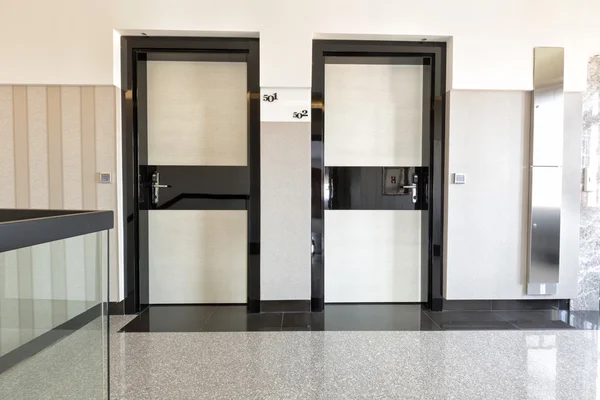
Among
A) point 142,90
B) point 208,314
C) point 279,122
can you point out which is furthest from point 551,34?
point 208,314

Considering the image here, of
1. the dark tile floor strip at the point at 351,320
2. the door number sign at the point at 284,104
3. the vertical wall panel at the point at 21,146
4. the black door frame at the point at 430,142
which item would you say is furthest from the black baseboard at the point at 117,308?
the door number sign at the point at 284,104

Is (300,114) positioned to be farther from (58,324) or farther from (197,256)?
(58,324)

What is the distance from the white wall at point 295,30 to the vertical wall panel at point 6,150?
167mm

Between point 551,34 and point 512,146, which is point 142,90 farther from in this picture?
point 551,34

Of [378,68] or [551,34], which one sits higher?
[551,34]

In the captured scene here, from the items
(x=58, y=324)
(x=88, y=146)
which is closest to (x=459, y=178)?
(x=58, y=324)

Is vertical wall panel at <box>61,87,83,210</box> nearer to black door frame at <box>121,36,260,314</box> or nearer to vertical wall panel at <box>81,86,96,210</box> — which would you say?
vertical wall panel at <box>81,86,96,210</box>

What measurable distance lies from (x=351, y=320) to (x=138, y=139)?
2611 mm

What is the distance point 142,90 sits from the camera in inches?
129

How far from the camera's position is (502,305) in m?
3.25

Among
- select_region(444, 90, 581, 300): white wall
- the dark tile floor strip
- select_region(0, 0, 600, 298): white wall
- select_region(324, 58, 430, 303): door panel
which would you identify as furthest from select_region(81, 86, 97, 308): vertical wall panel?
select_region(444, 90, 581, 300): white wall

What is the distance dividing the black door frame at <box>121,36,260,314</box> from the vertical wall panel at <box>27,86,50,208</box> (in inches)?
25.7

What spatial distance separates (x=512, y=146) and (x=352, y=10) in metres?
1.96

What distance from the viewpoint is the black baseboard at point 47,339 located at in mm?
1640
